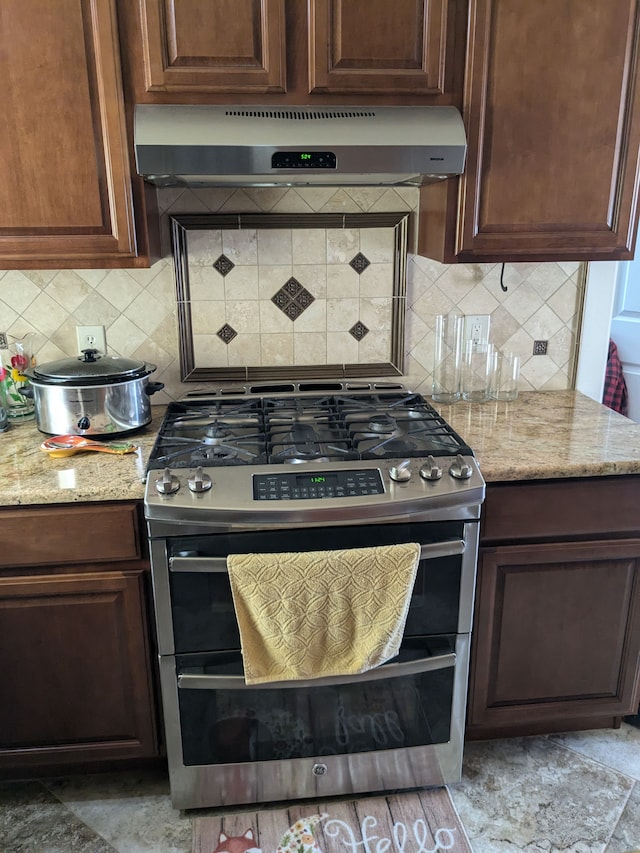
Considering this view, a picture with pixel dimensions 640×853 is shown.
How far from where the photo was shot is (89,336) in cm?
209

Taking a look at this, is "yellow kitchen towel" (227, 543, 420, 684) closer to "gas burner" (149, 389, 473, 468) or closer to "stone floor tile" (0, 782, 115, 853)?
"gas burner" (149, 389, 473, 468)

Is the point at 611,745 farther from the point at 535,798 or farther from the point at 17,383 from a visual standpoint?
the point at 17,383

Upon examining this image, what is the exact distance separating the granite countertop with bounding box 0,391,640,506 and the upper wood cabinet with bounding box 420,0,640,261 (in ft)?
1.51

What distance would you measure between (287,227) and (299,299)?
0.72 ft

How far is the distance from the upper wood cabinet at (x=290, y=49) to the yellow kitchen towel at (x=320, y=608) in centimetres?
112

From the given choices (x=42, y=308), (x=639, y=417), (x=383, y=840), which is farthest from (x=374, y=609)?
(x=639, y=417)

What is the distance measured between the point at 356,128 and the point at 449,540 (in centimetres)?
100

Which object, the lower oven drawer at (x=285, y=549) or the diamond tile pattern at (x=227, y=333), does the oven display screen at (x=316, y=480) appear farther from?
the diamond tile pattern at (x=227, y=333)

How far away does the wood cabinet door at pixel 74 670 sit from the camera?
165cm

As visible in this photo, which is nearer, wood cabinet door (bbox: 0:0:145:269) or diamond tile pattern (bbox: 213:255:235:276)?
wood cabinet door (bbox: 0:0:145:269)

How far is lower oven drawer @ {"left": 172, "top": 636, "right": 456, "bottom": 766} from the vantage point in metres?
1.64

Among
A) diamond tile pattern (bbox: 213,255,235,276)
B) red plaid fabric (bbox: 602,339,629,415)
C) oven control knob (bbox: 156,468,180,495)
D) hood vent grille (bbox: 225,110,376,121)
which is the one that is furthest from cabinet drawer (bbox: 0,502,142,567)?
red plaid fabric (bbox: 602,339,629,415)

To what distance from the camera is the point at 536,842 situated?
5.60 ft

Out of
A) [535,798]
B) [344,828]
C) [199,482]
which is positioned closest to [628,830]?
[535,798]
